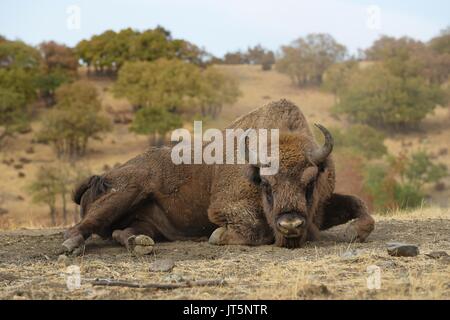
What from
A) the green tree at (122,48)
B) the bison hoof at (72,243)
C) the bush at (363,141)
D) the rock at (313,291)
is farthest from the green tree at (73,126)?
the rock at (313,291)

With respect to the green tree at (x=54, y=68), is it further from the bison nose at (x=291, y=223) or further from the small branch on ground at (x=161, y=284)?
the small branch on ground at (x=161, y=284)

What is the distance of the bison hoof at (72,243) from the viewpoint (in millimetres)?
9312

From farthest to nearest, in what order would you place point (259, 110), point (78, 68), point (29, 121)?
point (78, 68)
point (29, 121)
point (259, 110)

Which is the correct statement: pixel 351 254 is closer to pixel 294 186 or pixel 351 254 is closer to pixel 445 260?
pixel 445 260

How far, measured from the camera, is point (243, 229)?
9.69 meters

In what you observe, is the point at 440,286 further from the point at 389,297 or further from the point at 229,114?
the point at 229,114

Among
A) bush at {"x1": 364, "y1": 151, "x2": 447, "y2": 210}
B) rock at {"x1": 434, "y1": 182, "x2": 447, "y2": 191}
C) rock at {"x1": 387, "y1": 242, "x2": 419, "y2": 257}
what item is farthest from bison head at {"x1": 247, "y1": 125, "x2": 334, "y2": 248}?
rock at {"x1": 434, "y1": 182, "x2": 447, "y2": 191}

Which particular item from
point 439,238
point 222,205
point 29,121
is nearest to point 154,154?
point 222,205

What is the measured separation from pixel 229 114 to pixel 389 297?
6832cm

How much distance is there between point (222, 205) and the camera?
A: 9.98 meters

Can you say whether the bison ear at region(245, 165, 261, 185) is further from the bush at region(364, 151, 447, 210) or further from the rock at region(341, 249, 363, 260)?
the bush at region(364, 151, 447, 210)

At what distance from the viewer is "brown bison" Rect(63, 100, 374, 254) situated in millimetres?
8922

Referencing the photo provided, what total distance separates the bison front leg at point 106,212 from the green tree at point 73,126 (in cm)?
5254
